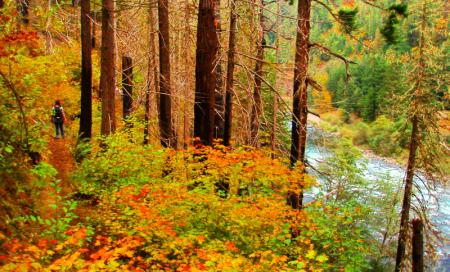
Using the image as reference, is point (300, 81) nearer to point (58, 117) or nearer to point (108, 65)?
point (108, 65)

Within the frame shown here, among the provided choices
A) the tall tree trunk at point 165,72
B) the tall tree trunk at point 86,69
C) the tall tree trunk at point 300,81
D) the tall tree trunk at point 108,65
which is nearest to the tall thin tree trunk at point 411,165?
the tall tree trunk at point 300,81

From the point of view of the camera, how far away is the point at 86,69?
41.8 feet

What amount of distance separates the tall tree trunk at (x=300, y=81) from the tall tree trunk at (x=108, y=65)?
527 centimetres

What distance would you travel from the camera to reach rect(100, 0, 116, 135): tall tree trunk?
11.0m

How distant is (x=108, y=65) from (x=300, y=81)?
5.54 meters

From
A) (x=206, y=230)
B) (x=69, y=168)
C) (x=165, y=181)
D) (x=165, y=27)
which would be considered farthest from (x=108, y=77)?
(x=206, y=230)

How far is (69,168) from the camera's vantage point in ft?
40.1

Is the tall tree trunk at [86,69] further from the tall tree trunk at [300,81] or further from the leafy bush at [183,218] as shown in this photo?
the tall tree trunk at [300,81]

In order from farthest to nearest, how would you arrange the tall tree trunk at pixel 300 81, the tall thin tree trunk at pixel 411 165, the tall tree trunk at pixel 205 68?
the tall thin tree trunk at pixel 411 165 < the tall tree trunk at pixel 300 81 < the tall tree trunk at pixel 205 68

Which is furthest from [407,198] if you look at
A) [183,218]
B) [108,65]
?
[108,65]

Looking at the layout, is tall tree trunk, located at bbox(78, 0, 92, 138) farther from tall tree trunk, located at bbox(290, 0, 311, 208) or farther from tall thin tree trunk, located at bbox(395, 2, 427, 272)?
tall thin tree trunk, located at bbox(395, 2, 427, 272)

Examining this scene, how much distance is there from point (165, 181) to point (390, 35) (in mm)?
6524

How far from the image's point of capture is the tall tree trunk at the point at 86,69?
12445 millimetres

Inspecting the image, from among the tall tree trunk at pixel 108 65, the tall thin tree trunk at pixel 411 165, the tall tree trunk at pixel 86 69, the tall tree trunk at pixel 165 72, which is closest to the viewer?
the tall tree trunk at pixel 108 65
